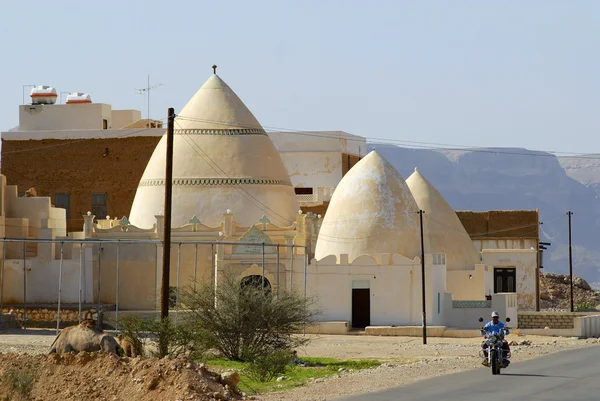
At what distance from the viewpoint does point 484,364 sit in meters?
23.4

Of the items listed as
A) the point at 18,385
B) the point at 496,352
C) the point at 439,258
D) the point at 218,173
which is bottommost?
the point at 18,385

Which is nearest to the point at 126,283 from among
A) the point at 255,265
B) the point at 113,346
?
the point at 255,265

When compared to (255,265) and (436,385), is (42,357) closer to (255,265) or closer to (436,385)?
(436,385)

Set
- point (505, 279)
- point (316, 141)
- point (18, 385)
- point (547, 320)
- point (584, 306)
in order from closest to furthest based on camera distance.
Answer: point (18, 385)
point (547, 320)
point (505, 279)
point (316, 141)
point (584, 306)

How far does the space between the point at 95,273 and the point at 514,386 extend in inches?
946

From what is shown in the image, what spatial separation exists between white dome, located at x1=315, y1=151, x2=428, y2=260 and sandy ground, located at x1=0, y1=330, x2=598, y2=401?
158 inches

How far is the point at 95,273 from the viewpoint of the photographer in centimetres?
4197

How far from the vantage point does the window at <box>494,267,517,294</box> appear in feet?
167

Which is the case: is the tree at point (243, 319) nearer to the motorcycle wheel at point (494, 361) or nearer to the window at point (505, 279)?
the motorcycle wheel at point (494, 361)

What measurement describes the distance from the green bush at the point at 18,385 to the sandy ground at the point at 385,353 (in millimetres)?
3900

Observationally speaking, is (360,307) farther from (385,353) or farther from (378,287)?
(385,353)

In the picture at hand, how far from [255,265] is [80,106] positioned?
700 inches

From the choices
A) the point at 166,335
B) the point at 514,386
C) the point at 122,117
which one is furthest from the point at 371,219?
the point at 514,386

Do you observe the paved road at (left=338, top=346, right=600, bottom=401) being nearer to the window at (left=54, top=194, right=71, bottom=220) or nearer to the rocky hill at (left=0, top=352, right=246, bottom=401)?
the rocky hill at (left=0, top=352, right=246, bottom=401)
